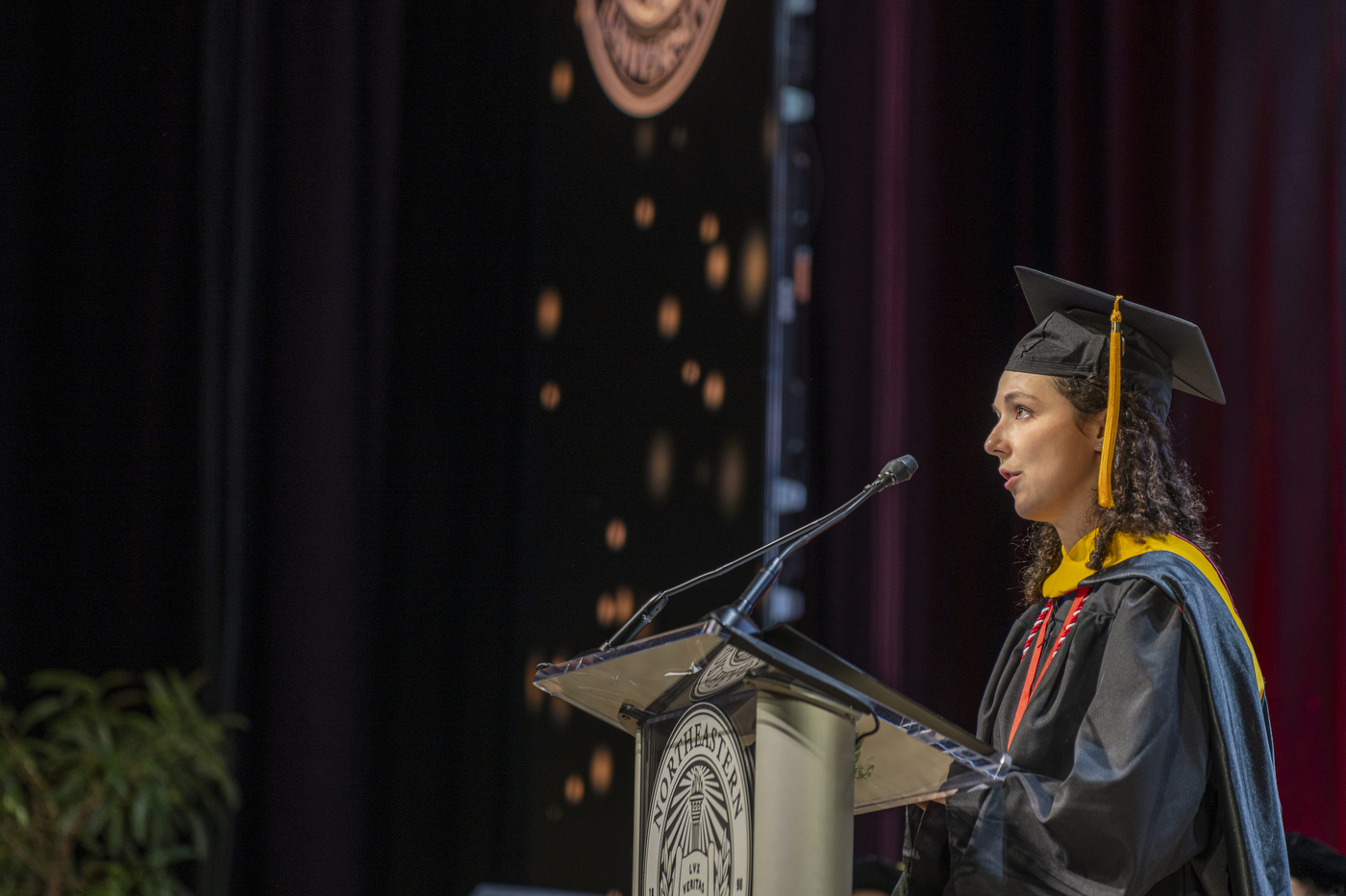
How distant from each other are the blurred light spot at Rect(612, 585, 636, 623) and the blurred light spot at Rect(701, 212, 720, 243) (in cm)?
86

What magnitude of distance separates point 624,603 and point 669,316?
2.32ft

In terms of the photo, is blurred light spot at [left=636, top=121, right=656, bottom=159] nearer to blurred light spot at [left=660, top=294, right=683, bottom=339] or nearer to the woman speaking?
blurred light spot at [left=660, top=294, right=683, bottom=339]

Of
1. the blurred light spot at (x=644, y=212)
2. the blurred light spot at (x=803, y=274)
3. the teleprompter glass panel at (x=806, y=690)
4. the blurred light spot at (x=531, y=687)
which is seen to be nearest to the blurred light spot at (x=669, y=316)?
the blurred light spot at (x=644, y=212)

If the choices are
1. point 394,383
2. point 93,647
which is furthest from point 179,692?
point 394,383

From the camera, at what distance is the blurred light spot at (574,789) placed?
10.1 feet

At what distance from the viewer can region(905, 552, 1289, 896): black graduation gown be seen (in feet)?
3.85

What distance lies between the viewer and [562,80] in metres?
3.37

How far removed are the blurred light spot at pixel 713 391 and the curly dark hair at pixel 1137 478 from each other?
1434mm

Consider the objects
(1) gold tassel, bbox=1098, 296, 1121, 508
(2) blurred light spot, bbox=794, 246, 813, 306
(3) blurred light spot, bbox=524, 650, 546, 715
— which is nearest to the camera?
(1) gold tassel, bbox=1098, 296, 1121, 508

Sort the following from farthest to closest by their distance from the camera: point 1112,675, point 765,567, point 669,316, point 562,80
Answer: point 562,80
point 669,316
point 1112,675
point 765,567

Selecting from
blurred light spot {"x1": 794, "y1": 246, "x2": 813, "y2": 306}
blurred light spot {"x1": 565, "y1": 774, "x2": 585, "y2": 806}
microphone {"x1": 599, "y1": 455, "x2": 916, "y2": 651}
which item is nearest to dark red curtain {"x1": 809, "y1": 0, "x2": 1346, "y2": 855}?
blurred light spot {"x1": 794, "y1": 246, "x2": 813, "y2": 306}

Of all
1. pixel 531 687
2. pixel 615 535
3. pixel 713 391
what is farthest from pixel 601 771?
pixel 713 391

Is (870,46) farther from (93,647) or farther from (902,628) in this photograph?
(93,647)

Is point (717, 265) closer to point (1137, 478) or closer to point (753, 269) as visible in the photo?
point (753, 269)
